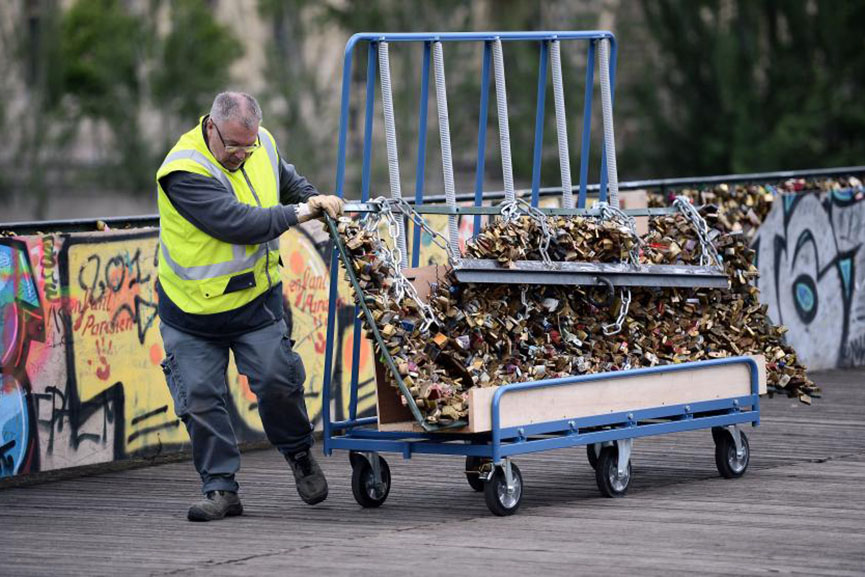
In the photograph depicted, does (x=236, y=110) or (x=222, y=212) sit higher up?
(x=236, y=110)

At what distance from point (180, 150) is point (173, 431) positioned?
2667 mm

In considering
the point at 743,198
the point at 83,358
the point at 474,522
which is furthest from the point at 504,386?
the point at 743,198

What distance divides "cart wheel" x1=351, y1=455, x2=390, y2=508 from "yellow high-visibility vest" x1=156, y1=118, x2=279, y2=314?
939mm

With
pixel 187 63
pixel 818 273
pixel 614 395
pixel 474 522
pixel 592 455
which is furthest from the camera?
pixel 187 63

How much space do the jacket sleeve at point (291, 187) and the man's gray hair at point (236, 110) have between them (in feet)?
1.92

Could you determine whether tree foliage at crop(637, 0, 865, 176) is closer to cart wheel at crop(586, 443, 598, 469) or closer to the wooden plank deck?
the wooden plank deck

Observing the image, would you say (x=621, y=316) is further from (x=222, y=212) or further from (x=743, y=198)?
(x=743, y=198)

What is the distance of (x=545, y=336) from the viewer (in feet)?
29.0

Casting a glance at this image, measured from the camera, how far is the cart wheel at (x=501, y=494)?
813 cm

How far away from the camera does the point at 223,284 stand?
27.3 feet

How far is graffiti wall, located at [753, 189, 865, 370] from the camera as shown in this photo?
13.6 m

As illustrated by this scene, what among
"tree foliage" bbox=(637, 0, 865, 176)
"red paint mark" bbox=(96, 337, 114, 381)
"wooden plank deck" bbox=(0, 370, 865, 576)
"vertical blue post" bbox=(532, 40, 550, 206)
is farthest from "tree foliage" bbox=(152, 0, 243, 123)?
"vertical blue post" bbox=(532, 40, 550, 206)

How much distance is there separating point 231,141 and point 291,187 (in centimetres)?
68

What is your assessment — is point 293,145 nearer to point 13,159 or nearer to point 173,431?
point 13,159
